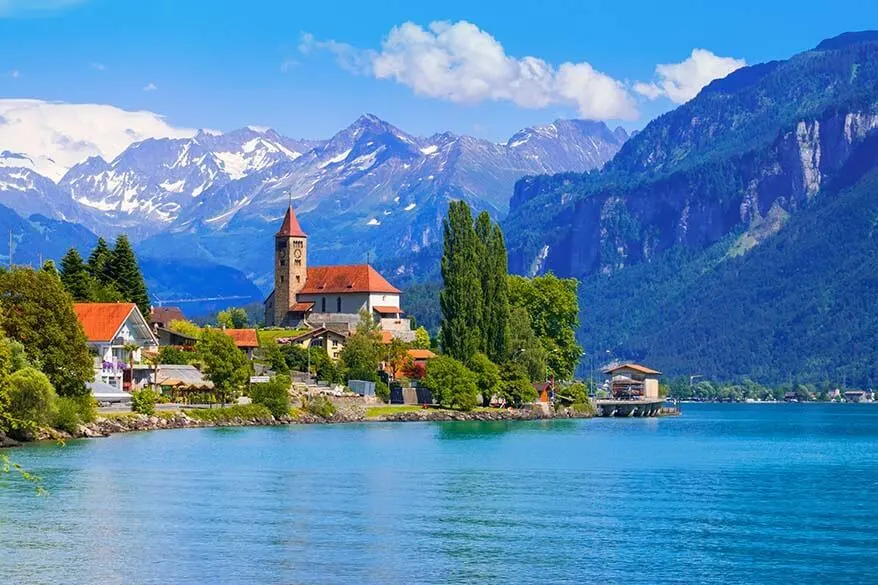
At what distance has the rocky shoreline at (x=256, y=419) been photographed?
86.8m

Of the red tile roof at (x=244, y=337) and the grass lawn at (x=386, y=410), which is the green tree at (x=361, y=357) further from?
the red tile roof at (x=244, y=337)

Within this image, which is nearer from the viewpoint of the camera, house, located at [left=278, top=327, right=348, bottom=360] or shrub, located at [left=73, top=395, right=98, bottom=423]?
shrub, located at [left=73, top=395, right=98, bottom=423]

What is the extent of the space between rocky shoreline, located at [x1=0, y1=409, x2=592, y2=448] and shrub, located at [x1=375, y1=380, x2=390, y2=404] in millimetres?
7173

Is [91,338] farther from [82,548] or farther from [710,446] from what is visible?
[82,548]

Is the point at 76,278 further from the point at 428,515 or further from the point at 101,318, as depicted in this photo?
the point at 428,515

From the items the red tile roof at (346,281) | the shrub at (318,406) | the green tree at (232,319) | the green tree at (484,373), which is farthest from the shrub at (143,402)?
the green tree at (232,319)

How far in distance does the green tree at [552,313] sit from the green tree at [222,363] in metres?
37.7

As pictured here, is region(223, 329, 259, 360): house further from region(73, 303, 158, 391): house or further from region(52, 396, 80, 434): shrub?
region(52, 396, 80, 434): shrub

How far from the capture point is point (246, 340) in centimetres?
13512

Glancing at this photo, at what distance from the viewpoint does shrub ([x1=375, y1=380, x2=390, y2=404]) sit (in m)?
127

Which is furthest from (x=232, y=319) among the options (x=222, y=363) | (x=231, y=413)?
(x=231, y=413)

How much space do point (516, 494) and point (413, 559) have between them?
16.7 metres

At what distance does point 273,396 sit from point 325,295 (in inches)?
2108

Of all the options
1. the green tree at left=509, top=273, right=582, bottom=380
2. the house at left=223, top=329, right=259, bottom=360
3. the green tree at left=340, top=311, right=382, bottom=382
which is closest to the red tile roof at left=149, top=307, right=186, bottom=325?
the house at left=223, top=329, right=259, bottom=360
